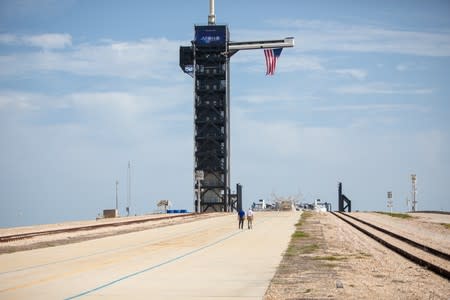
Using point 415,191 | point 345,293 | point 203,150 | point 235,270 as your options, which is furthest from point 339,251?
point 415,191

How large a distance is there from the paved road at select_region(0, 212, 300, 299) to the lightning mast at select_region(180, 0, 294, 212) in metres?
53.2

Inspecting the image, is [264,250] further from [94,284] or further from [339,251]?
[94,284]

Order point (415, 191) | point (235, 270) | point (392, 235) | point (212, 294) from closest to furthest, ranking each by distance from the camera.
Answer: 1. point (212, 294)
2. point (235, 270)
3. point (392, 235)
4. point (415, 191)

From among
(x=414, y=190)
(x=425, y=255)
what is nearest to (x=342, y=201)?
(x=414, y=190)

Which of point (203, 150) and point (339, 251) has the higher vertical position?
point (203, 150)

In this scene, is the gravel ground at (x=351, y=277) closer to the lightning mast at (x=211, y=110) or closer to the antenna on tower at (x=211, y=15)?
the lightning mast at (x=211, y=110)

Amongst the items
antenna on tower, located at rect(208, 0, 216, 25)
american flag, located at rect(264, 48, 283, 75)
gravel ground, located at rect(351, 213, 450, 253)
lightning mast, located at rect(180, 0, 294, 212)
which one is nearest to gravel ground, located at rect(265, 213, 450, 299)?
gravel ground, located at rect(351, 213, 450, 253)

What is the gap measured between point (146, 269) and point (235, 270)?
9.21ft

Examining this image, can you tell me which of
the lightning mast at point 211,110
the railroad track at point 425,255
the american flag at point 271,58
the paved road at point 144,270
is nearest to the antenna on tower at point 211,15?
the lightning mast at point 211,110

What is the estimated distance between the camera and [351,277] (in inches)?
759

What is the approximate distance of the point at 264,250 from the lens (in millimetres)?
29625

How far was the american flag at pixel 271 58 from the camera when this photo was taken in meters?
92.3

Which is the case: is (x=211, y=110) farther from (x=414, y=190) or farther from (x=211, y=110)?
(x=414, y=190)

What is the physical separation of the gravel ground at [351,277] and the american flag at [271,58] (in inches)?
2508
